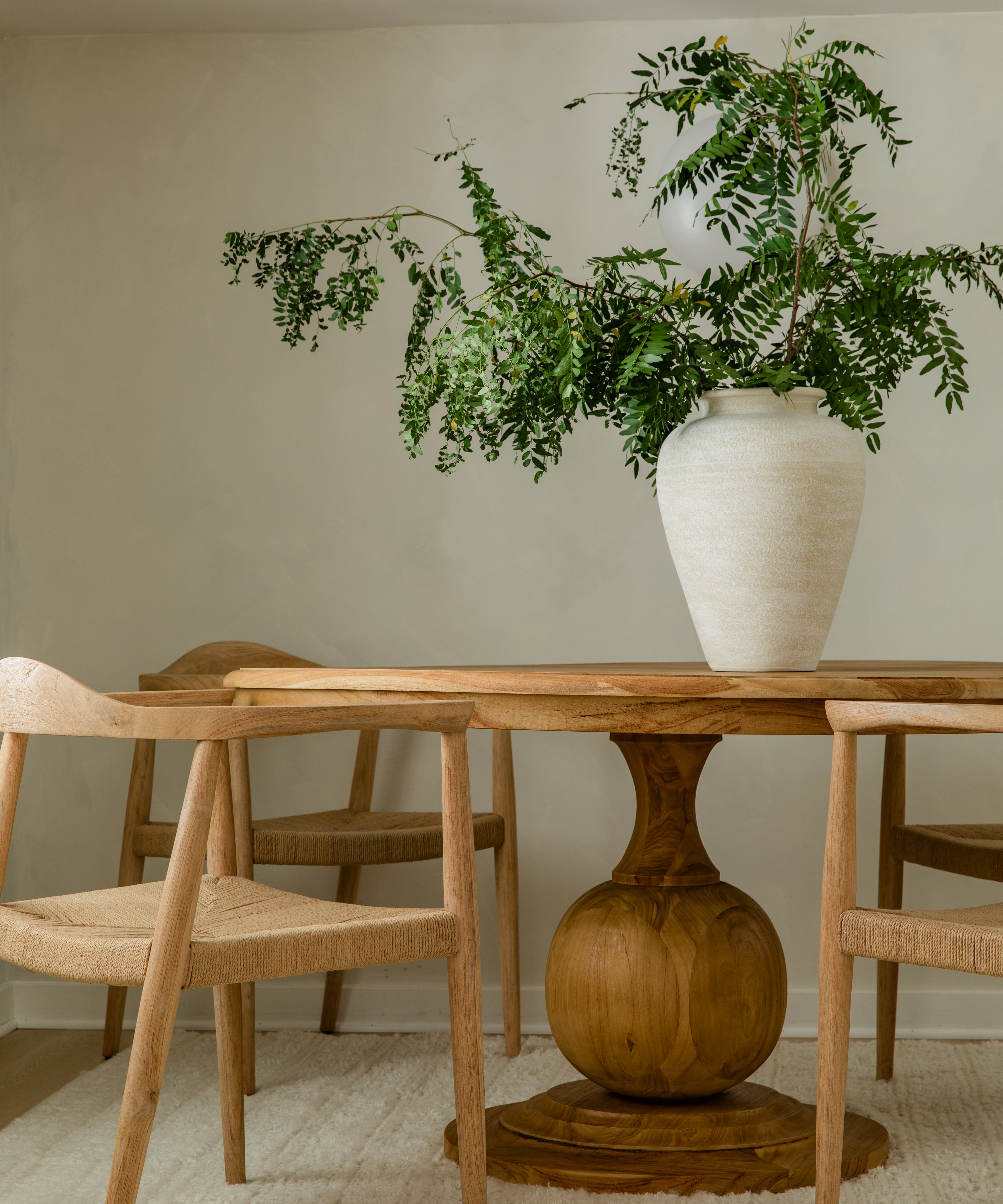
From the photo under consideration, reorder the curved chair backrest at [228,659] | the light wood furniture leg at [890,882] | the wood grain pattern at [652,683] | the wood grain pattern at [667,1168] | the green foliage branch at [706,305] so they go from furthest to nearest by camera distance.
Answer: the curved chair backrest at [228,659]
the light wood furniture leg at [890,882]
the wood grain pattern at [667,1168]
the green foliage branch at [706,305]
the wood grain pattern at [652,683]

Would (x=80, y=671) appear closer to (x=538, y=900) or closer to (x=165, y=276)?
(x=165, y=276)

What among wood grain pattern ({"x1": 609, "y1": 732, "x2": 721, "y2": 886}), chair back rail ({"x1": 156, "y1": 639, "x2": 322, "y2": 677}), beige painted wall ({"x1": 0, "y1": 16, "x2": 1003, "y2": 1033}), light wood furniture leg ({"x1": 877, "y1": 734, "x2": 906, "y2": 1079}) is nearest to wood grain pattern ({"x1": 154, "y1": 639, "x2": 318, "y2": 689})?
chair back rail ({"x1": 156, "y1": 639, "x2": 322, "y2": 677})

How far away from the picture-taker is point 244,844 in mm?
1973

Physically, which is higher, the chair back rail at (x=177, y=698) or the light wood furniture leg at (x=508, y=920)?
the chair back rail at (x=177, y=698)

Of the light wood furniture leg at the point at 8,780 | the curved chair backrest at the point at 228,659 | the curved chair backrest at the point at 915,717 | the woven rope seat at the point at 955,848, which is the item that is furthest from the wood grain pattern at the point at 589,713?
the curved chair backrest at the point at 228,659

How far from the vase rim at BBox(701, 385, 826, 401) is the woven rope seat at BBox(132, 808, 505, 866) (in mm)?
936

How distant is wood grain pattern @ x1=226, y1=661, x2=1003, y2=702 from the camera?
1.31 m

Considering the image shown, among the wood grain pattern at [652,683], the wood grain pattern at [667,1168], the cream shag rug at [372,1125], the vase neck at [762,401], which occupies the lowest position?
the cream shag rug at [372,1125]

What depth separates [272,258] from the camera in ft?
9.32

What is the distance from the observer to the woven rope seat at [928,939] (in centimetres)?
120

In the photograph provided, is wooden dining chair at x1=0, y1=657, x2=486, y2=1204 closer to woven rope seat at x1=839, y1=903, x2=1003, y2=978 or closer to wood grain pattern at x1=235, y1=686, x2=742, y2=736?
wood grain pattern at x1=235, y1=686, x2=742, y2=736

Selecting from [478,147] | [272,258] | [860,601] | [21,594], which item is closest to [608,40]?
[478,147]

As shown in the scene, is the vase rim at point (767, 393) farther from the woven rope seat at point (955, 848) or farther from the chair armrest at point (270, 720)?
the woven rope seat at point (955, 848)

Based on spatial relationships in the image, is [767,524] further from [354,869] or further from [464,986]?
[354,869]
